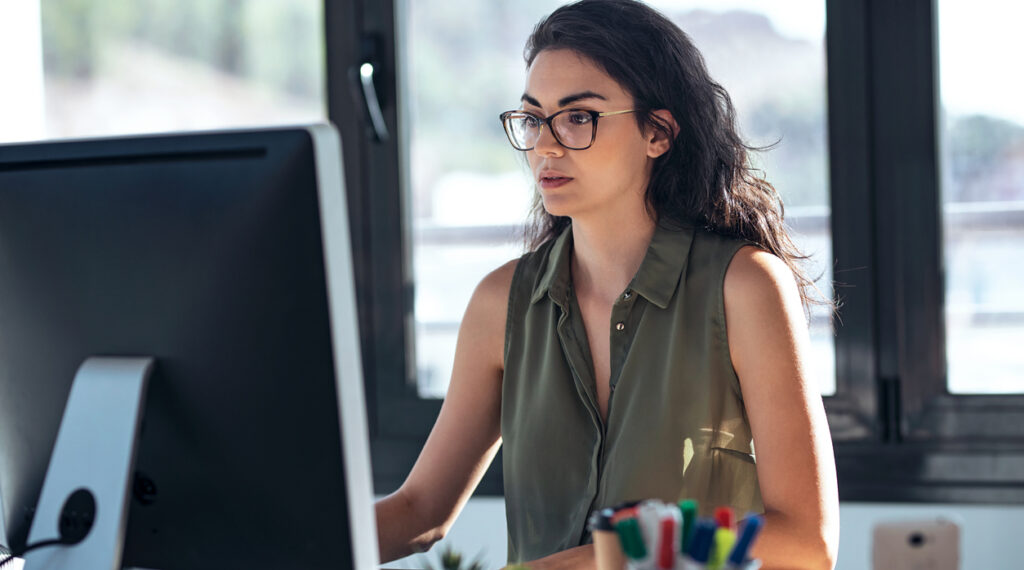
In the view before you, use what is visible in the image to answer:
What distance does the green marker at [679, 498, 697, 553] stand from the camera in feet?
2.24

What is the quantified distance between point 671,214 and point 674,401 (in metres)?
0.31

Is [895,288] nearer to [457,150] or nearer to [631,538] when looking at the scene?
[457,150]

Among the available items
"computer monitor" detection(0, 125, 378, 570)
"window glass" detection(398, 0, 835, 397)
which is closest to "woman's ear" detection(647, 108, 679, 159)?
"window glass" detection(398, 0, 835, 397)

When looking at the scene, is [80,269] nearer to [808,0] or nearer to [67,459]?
[67,459]

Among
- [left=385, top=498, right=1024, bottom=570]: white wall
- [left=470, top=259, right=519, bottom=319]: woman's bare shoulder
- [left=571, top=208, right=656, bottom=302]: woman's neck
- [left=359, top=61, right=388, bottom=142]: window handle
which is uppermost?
[left=359, top=61, right=388, bottom=142]: window handle

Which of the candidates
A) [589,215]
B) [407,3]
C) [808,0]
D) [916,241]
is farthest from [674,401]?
[407,3]

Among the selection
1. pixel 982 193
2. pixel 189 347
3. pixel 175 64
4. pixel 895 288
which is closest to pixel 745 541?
pixel 189 347

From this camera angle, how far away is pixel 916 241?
1.99 metres

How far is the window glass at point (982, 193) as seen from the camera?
1.97 meters

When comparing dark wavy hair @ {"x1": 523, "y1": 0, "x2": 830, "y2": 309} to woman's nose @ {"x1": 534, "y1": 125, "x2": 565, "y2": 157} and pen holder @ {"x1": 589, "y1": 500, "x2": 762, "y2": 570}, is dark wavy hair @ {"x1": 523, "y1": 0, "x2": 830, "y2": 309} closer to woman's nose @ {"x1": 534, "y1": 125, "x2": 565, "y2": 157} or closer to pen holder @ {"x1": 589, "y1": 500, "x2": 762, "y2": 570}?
woman's nose @ {"x1": 534, "y1": 125, "x2": 565, "y2": 157}

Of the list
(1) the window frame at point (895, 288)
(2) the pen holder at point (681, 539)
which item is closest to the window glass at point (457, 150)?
(1) the window frame at point (895, 288)

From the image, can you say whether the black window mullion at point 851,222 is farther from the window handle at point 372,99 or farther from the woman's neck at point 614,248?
the window handle at point 372,99

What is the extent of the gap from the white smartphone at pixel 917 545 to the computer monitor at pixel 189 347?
42 cm

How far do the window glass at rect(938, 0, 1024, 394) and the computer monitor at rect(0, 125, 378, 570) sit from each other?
5.26 ft
